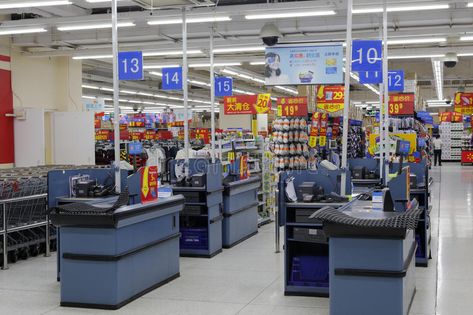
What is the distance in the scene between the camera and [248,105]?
19.6m

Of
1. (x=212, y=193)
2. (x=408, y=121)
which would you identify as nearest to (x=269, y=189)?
(x=212, y=193)

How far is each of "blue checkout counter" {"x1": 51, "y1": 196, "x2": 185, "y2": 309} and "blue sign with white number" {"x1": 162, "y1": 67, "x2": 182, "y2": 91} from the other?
6846 millimetres

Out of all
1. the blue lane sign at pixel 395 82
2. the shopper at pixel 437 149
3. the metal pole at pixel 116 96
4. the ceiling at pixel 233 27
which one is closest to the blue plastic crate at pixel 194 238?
the metal pole at pixel 116 96

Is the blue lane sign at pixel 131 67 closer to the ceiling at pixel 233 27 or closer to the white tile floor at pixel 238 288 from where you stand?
the ceiling at pixel 233 27

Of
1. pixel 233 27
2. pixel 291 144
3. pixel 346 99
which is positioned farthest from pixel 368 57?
pixel 233 27

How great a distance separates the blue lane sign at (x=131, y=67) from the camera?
10.7 m

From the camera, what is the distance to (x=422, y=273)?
290 inches

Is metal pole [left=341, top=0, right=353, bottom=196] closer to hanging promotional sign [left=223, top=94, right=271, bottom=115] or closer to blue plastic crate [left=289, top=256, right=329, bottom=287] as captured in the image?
blue plastic crate [left=289, top=256, right=329, bottom=287]

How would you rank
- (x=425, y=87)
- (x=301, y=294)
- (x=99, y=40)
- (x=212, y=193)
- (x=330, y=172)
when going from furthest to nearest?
(x=425, y=87)
(x=99, y=40)
(x=212, y=193)
(x=330, y=172)
(x=301, y=294)

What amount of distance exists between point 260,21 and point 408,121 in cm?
457

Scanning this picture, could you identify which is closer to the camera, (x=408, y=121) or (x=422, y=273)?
(x=422, y=273)

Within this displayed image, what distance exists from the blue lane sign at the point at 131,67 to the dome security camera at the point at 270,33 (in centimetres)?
290

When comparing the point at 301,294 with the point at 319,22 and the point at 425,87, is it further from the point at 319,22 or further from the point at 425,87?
the point at 425,87

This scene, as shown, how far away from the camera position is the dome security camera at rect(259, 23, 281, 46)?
12.5 m
